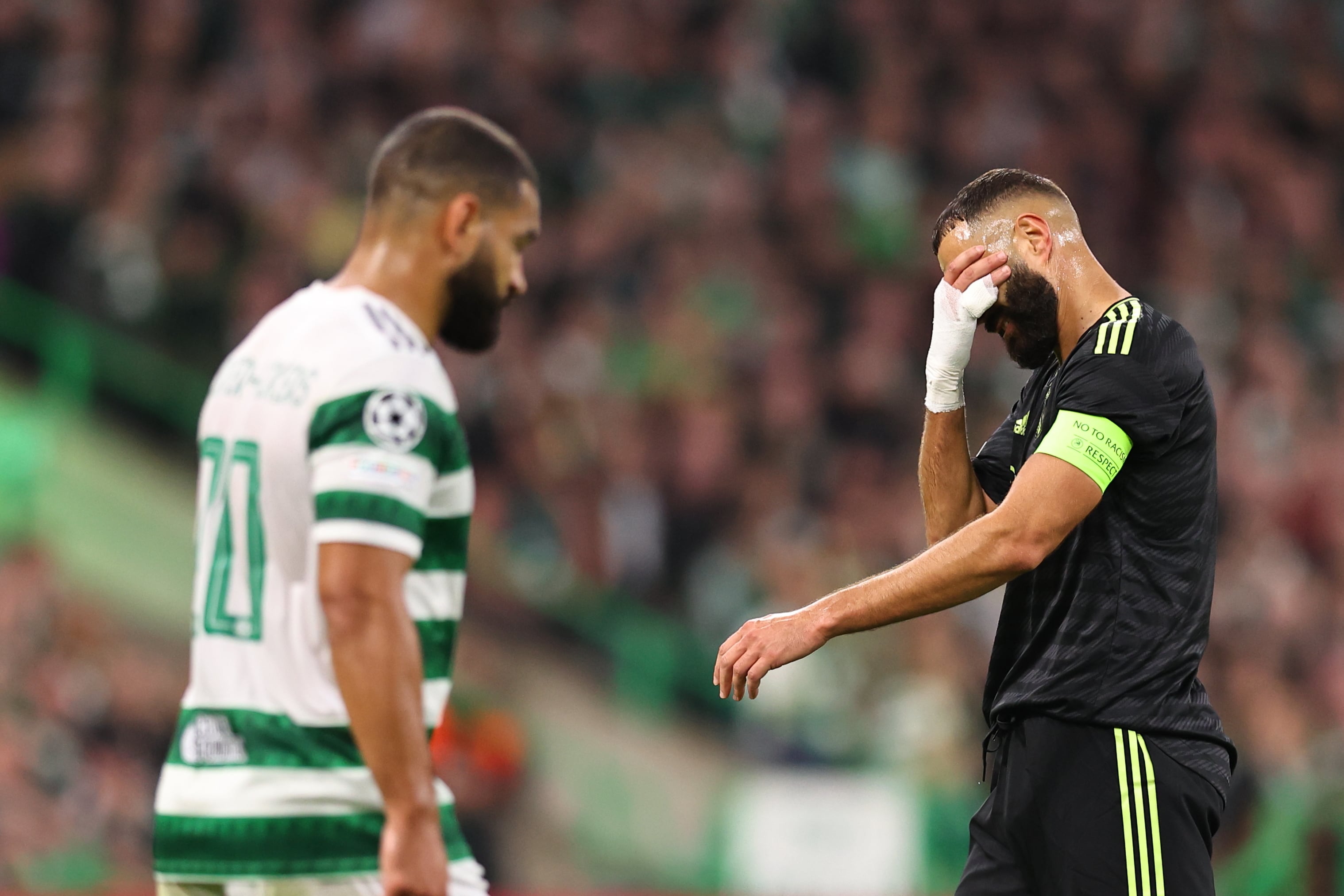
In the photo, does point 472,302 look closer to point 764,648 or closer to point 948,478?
point 764,648

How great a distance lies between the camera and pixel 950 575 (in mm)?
3566

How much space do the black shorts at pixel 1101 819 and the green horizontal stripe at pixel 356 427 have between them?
1.57m

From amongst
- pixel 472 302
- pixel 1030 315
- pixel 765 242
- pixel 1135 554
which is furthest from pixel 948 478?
pixel 765 242

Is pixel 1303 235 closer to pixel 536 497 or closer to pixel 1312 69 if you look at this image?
pixel 1312 69

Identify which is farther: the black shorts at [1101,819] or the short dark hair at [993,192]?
the short dark hair at [993,192]

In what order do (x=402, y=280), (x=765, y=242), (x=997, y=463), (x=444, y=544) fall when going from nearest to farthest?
(x=444, y=544), (x=402, y=280), (x=997, y=463), (x=765, y=242)

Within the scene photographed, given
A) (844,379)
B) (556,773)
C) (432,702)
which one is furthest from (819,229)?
(432,702)

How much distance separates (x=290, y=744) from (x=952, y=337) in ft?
6.27

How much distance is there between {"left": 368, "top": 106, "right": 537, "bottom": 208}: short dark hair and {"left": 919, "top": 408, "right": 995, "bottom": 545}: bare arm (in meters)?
1.36

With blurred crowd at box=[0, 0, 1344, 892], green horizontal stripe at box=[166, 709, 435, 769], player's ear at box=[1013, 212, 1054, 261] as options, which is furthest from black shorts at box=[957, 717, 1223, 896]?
blurred crowd at box=[0, 0, 1344, 892]

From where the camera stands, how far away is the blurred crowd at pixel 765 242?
9727 millimetres

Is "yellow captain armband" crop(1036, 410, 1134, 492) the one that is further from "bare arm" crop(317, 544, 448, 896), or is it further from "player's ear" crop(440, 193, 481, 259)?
"bare arm" crop(317, 544, 448, 896)

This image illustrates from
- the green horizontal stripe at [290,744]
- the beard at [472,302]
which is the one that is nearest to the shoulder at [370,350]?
the beard at [472,302]

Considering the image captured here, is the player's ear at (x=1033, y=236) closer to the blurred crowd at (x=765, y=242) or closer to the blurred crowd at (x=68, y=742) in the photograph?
the blurred crowd at (x=765, y=242)
